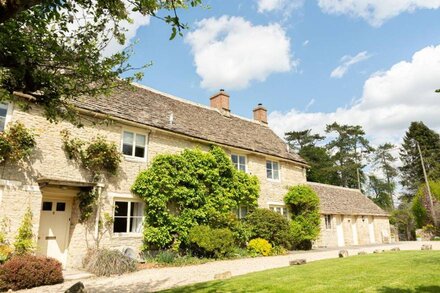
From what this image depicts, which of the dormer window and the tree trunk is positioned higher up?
the dormer window

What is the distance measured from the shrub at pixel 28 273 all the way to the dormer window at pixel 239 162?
12138 millimetres

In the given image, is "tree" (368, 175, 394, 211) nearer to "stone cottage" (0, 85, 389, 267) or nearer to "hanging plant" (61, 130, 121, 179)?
"stone cottage" (0, 85, 389, 267)

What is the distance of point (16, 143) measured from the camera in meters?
11.5

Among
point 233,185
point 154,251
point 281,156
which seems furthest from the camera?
point 281,156

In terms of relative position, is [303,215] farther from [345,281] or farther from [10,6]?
[10,6]

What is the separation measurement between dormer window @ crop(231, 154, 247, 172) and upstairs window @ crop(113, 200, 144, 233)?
23.4ft

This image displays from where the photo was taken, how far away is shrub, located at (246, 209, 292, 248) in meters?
19.0

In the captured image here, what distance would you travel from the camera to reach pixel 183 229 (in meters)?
15.7

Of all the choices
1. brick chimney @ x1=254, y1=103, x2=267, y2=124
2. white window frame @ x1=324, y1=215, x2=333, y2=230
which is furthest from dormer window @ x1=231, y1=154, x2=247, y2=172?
white window frame @ x1=324, y1=215, x2=333, y2=230

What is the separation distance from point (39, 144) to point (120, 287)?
6.57 meters

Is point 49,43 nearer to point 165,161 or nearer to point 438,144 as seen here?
point 165,161

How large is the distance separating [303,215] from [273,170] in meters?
3.69

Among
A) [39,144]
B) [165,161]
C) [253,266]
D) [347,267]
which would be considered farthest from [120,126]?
[347,267]

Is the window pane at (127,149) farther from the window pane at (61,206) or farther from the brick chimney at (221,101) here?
the brick chimney at (221,101)
